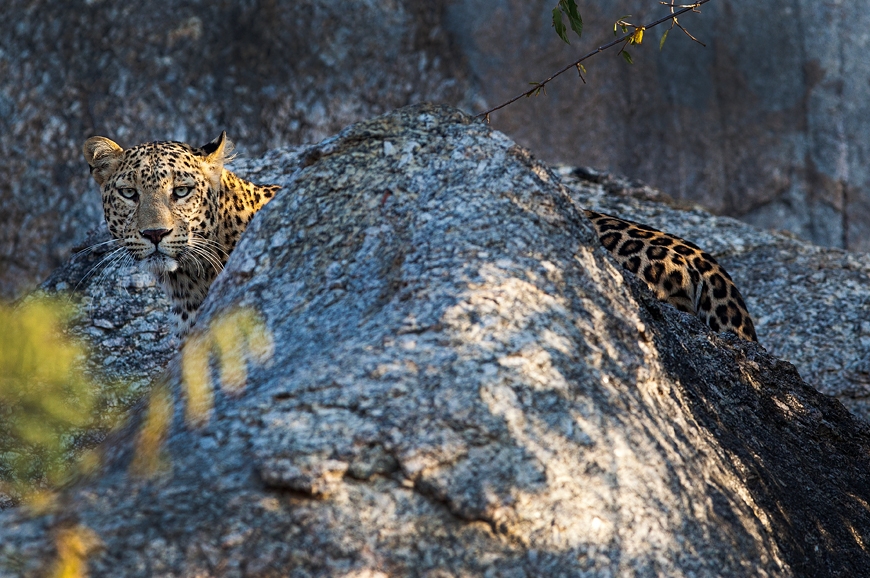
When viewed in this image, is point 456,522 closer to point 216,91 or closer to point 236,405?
point 236,405

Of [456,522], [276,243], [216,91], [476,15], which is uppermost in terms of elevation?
[476,15]

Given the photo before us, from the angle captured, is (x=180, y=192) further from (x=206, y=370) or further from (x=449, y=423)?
(x=449, y=423)

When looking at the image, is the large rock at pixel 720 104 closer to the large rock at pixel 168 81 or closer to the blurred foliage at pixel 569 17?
the large rock at pixel 168 81

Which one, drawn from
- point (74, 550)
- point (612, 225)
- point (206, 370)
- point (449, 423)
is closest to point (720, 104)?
point (612, 225)

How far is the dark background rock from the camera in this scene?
1230cm

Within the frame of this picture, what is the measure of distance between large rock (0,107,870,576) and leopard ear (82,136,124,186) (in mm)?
2697

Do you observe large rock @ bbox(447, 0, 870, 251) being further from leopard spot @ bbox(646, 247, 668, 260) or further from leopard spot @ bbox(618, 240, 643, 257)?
leopard spot @ bbox(646, 247, 668, 260)

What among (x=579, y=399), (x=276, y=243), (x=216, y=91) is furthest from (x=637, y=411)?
(x=216, y=91)

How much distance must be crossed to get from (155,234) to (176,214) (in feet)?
0.62

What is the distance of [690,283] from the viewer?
19.5 ft

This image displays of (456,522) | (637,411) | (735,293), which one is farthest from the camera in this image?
(735,293)

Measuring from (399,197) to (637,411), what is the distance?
1146 millimetres

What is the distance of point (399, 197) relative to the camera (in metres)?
3.89

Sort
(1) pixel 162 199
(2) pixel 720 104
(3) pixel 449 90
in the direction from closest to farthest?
(1) pixel 162 199 < (3) pixel 449 90 < (2) pixel 720 104
